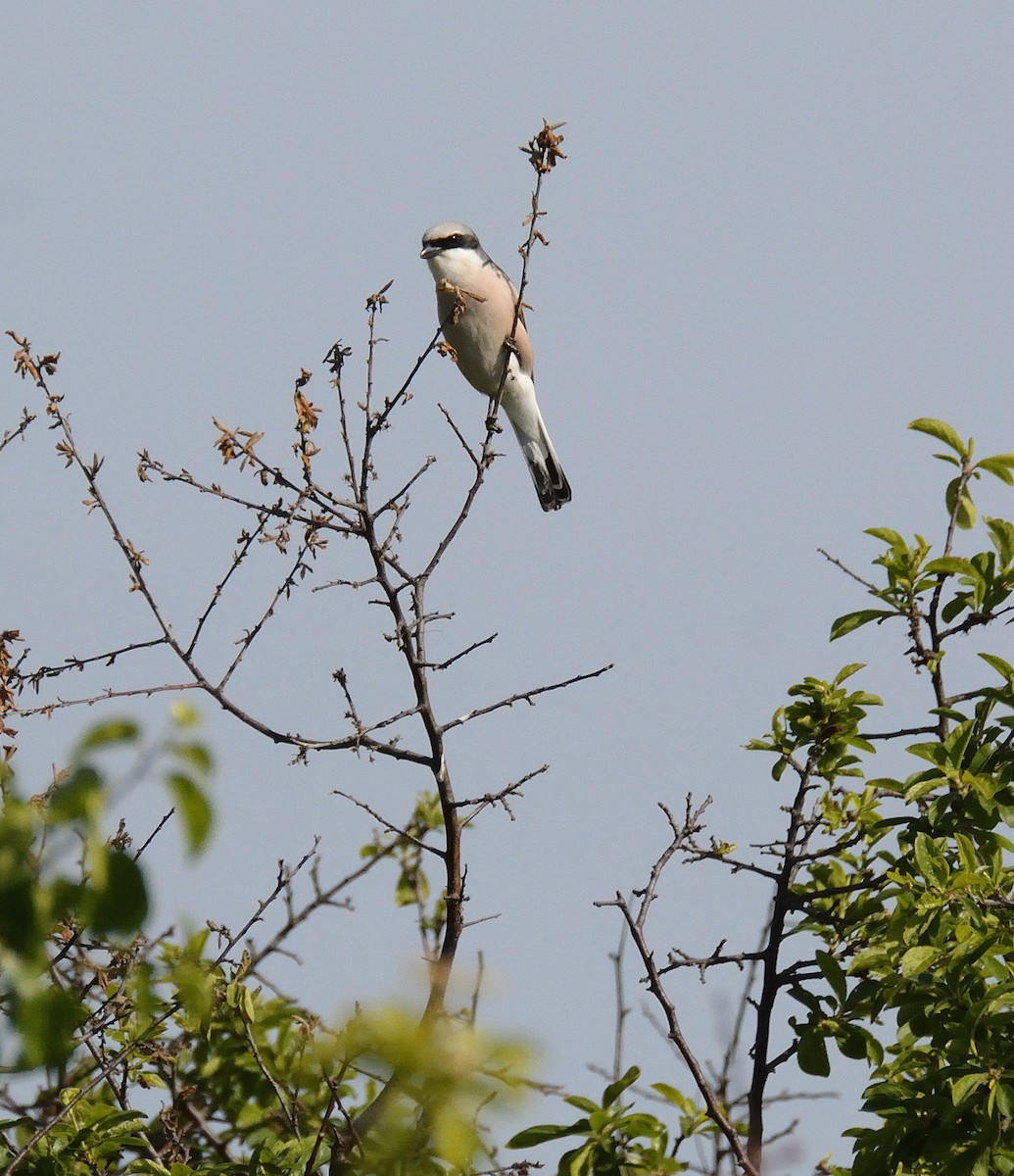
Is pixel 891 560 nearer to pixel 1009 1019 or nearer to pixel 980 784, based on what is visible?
pixel 980 784

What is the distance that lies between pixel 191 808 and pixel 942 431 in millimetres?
3440

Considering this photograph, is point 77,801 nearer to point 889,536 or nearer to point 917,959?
point 917,959

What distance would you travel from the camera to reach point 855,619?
3953mm

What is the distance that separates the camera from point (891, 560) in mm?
3957

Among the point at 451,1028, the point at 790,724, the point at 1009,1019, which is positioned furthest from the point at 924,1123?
the point at 451,1028

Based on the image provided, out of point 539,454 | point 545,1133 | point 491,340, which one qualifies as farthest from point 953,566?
point 539,454

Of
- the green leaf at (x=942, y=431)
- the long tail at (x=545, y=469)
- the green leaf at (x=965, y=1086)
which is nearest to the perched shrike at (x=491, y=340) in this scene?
the long tail at (x=545, y=469)

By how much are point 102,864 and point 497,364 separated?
6284 millimetres

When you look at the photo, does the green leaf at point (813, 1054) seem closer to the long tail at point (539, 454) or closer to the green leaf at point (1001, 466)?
the green leaf at point (1001, 466)

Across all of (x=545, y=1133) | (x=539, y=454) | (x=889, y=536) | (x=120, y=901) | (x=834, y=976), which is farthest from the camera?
(x=539, y=454)

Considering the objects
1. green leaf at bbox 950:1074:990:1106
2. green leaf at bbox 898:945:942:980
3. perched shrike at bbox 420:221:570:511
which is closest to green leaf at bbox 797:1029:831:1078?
green leaf at bbox 898:945:942:980

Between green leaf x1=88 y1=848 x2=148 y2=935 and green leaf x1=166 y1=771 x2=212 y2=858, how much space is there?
Answer: 67mm

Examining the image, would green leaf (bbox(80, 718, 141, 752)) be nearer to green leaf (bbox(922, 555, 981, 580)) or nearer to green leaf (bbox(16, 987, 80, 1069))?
green leaf (bbox(16, 987, 80, 1069))

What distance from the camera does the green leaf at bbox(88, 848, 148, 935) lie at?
3.45ft
